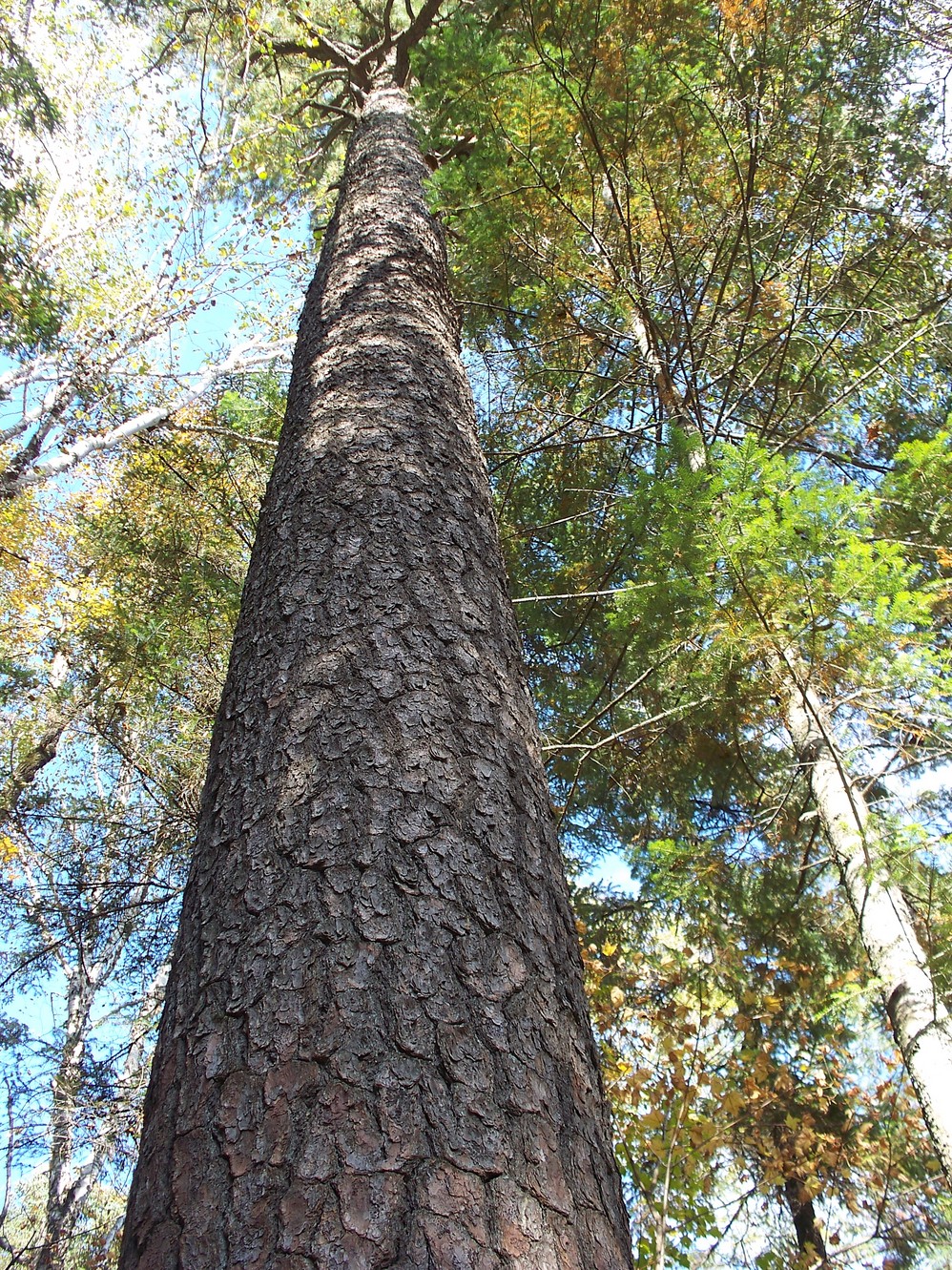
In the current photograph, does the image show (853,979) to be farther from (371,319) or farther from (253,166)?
(253,166)

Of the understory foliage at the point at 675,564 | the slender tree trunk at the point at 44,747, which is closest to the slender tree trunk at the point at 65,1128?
the understory foliage at the point at 675,564

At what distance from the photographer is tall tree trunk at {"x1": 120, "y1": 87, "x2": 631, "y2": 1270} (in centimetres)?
90

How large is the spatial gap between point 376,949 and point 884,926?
9.03 feet

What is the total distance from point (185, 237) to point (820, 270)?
28.2ft

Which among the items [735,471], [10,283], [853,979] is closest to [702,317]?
[735,471]

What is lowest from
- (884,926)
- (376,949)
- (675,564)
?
(376,949)

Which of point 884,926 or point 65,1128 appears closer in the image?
point 884,926

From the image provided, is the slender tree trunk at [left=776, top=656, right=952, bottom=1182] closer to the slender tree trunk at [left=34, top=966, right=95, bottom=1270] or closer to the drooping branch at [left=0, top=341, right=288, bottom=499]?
the slender tree trunk at [left=34, top=966, right=95, bottom=1270]

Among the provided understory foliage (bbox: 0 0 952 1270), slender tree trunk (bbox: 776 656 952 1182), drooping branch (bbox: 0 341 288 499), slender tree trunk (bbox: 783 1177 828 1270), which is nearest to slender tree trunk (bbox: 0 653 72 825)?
understory foliage (bbox: 0 0 952 1270)

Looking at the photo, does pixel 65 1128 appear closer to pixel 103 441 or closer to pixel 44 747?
pixel 44 747

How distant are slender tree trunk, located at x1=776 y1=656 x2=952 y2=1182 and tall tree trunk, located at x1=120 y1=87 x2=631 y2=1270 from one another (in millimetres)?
1893

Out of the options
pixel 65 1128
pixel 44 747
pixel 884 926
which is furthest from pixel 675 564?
pixel 44 747

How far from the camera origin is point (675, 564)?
11.6ft

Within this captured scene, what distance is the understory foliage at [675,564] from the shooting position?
349cm
